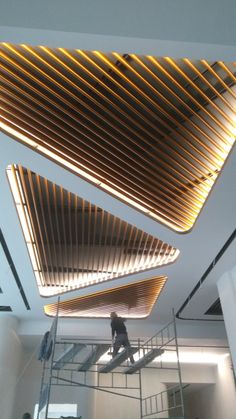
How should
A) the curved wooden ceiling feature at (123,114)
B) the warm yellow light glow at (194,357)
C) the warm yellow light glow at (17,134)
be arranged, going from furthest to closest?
1. the warm yellow light glow at (194,357)
2. the warm yellow light glow at (17,134)
3. the curved wooden ceiling feature at (123,114)

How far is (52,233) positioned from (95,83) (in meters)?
2.56

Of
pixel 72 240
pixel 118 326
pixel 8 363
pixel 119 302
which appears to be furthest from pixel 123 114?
pixel 8 363

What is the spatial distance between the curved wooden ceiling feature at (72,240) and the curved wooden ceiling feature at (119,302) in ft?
1.68

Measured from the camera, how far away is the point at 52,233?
15.8 ft

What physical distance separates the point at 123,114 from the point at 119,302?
4.67 metres

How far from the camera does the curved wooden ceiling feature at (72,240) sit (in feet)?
13.2

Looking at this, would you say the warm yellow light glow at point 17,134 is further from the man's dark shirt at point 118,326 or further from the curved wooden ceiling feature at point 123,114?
the man's dark shirt at point 118,326

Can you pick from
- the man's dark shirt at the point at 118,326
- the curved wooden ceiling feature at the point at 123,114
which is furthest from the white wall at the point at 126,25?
the man's dark shirt at the point at 118,326

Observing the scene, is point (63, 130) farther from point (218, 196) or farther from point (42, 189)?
point (218, 196)

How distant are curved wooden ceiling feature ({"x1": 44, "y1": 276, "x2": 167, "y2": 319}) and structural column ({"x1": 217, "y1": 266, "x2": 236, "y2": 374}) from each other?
95 centimetres

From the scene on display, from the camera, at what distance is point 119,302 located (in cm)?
680

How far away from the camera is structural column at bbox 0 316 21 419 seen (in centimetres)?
633

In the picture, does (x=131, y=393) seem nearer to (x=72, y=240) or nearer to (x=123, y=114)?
(x=72, y=240)

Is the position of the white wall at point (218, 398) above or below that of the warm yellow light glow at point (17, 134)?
below
